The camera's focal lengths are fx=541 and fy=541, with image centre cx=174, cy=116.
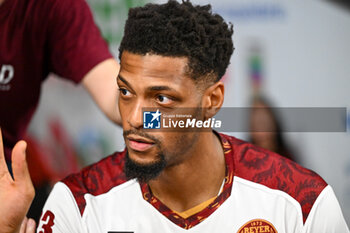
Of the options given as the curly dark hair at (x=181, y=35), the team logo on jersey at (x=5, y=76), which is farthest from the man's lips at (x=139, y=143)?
the team logo on jersey at (x=5, y=76)

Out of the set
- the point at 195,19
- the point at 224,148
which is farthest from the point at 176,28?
the point at 224,148

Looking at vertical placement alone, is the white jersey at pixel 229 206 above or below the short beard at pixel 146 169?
below

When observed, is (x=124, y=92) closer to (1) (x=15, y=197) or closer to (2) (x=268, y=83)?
(1) (x=15, y=197)

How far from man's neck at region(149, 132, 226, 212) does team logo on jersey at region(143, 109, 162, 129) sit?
21cm

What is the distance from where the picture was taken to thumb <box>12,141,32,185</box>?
1.35m

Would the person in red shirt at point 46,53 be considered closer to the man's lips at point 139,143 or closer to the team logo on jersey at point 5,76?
the team logo on jersey at point 5,76

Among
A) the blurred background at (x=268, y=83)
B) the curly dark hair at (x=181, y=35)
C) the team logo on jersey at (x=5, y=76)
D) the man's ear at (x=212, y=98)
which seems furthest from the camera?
the blurred background at (x=268, y=83)

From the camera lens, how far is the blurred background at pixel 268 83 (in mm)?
3168

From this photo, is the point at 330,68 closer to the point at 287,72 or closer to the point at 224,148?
the point at 287,72

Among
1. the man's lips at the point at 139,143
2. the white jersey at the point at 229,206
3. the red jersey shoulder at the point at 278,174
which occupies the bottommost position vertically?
the white jersey at the point at 229,206

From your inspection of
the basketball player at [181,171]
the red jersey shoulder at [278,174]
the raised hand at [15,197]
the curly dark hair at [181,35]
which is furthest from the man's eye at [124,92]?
the red jersey shoulder at [278,174]

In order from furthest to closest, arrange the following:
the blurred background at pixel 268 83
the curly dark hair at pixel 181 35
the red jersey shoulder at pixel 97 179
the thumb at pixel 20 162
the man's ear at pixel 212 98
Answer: the blurred background at pixel 268 83, the red jersey shoulder at pixel 97 179, the man's ear at pixel 212 98, the curly dark hair at pixel 181 35, the thumb at pixel 20 162

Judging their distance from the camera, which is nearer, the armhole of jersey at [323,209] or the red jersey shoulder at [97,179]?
the armhole of jersey at [323,209]

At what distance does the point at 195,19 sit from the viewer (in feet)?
4.87
